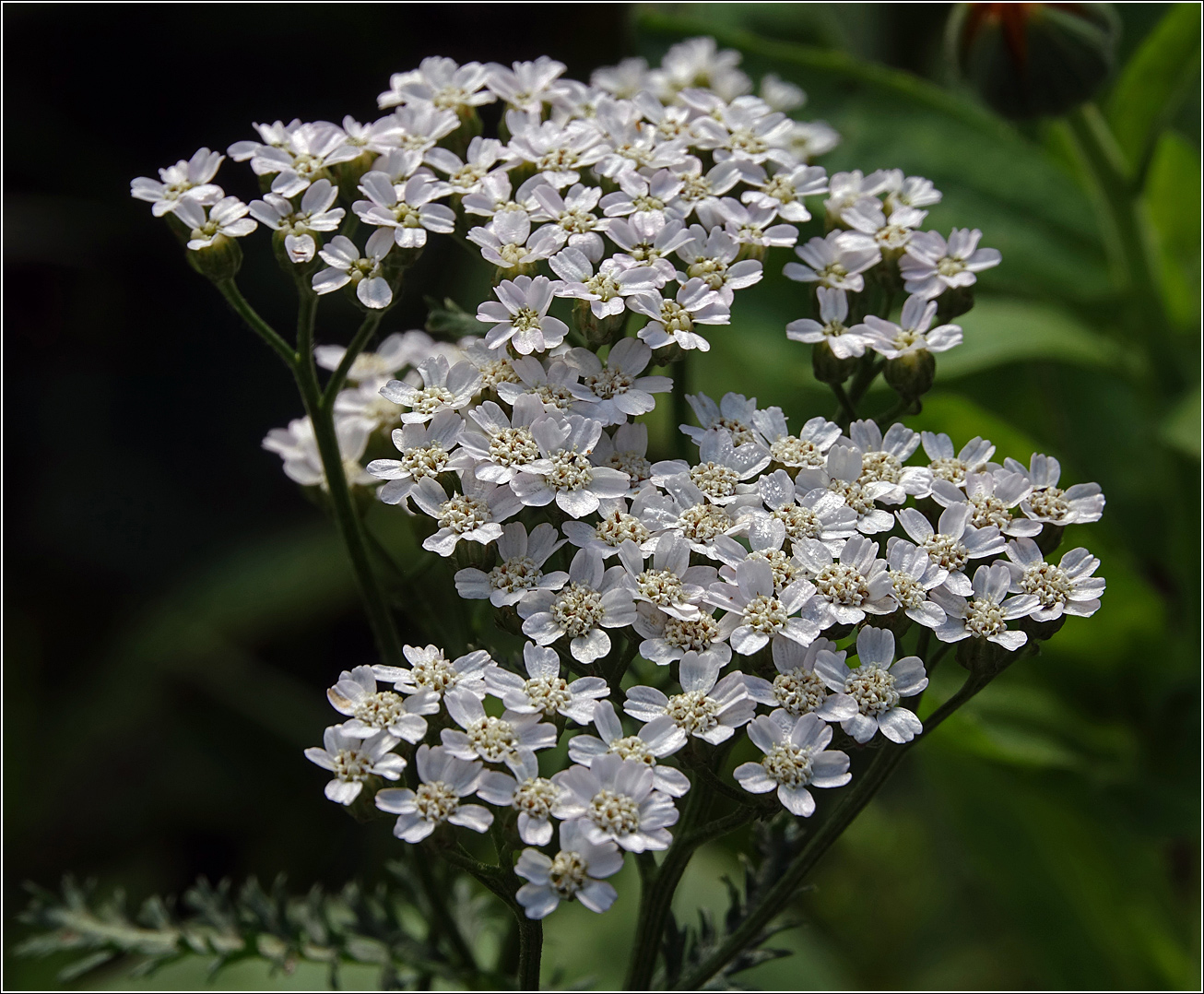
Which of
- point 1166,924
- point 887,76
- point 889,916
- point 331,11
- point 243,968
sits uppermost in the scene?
point 887,76

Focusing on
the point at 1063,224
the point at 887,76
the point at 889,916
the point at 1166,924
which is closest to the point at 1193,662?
the point at 1166,924

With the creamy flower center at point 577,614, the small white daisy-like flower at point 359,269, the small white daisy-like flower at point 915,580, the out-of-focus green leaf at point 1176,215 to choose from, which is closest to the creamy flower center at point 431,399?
the small white daisy-like flower at point 359,269

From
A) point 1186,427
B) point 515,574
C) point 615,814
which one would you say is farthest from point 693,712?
point 1186,427

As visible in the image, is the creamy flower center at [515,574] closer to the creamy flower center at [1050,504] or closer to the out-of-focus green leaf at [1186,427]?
the creamy flower center at [1050,504]

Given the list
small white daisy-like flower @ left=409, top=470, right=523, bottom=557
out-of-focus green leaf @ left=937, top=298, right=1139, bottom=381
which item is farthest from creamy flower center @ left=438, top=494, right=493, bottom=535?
out-of-focus green leaf @ left=937, top=298, right=1139, bottom=381

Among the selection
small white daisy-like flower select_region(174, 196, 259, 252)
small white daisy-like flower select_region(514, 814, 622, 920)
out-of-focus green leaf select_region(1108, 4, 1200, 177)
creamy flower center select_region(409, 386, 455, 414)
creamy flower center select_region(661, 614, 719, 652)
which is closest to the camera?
small white daisy-like flower select_region(514, 814, 622, 920)

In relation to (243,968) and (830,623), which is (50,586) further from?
(830,623)

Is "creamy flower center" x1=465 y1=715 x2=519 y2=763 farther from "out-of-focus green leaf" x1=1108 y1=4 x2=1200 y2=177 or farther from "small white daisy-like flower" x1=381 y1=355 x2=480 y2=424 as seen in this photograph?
"out-of-focus green leaf" x1=1108 y1=4 x2=1200 y2=177
